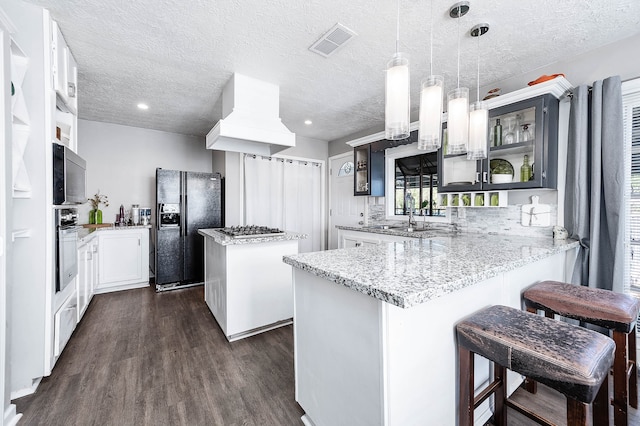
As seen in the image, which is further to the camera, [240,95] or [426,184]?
[426,184]

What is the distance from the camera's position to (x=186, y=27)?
1.96 m

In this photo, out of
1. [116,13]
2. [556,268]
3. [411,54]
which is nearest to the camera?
[116,13]

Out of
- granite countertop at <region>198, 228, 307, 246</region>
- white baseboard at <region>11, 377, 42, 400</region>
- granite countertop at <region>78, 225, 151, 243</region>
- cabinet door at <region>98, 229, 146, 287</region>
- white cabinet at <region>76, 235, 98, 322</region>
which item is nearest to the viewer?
white baseboard at <region>11, 377, 42, 400</region>

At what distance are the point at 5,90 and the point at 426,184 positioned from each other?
3.82 m

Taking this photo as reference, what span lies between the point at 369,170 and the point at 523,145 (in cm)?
199

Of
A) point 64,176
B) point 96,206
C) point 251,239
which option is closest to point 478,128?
point 251,239

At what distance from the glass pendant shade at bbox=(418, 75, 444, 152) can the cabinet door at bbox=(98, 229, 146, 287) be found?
13.5 ft

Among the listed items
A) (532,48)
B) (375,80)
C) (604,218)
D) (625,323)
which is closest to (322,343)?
(625,323)

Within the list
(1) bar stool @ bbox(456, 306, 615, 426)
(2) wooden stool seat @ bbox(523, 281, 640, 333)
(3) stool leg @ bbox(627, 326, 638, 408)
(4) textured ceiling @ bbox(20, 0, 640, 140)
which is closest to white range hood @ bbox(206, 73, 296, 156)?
(4) textured ceiling @ bbox(20, 0, 640, 140)

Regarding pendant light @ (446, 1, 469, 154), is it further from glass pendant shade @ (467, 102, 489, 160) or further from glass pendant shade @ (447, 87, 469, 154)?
glass pendant shade @ (467, 102, 489, 160)

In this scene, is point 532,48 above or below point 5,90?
above

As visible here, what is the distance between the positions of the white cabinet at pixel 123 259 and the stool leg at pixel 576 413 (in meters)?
4.64

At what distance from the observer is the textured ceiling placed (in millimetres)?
1763

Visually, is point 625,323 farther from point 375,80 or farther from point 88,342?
point 88,342
